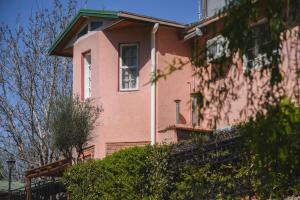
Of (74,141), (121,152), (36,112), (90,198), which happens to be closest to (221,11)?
(121,152)

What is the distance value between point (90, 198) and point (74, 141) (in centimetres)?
481

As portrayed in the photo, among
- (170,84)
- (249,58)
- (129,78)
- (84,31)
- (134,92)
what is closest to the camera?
(249,58)

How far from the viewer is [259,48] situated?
392cm

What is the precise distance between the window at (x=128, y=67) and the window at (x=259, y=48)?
53.8 feet

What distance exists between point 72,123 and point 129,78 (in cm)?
240

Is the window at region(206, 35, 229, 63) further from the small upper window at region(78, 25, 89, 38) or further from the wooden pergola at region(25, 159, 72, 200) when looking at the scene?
the small upper window at region(78, 25, 89, 38)

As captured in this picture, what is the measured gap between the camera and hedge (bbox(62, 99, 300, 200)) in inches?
155

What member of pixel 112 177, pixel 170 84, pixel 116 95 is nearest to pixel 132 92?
pixel 116 95

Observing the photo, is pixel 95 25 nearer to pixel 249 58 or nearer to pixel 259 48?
pixel 249 58

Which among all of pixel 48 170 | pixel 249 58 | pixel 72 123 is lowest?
pixel 48 170

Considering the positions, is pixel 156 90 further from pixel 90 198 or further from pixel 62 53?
pixel 62 53

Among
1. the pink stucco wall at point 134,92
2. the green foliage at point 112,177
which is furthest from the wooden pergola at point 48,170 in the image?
the green foliage at point 112,177

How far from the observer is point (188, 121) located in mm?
19656

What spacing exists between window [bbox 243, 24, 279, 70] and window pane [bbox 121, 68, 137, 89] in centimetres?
1649
